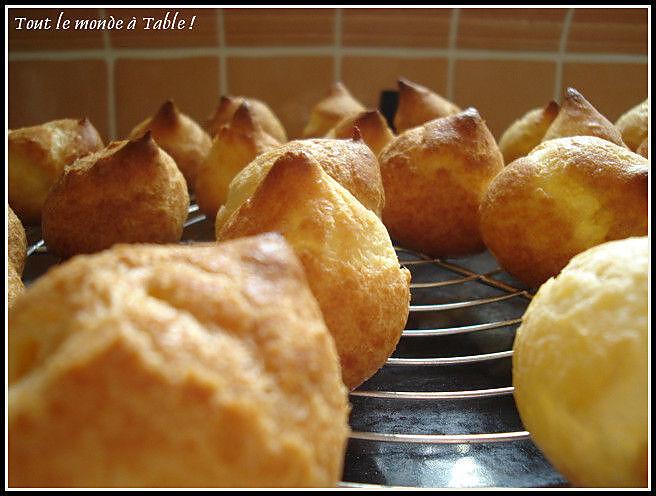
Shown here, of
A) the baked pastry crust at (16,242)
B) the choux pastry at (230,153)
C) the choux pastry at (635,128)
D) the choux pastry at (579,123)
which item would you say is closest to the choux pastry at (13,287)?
the baked pastry crust at (16,242)

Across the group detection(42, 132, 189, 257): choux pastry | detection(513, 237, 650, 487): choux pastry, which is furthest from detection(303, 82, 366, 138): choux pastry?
detection(513, 237, 650, 487): choux pastry

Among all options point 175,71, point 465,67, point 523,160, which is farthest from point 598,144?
point 175,71

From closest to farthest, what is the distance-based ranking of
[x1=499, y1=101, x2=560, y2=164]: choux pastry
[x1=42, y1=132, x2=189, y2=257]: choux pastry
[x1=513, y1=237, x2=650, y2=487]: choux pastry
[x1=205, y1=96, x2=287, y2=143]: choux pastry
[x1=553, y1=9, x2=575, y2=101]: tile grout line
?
[x1=513, y1=237, x2=650, y2=487]: choux pastry → [x1=42, y1=132, x2=189, y2=257]: choux pastry → [x1=499, y1=101, x2=560, y2=164]: choux pastry → [x1=205, y1=96, x2=287, y2=143]: choux pastry → [x1=553, y1=9, x2=575, y2=101]: tile grout line

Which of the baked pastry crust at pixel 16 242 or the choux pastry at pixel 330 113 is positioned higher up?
the choux pastry at pixel 330 113

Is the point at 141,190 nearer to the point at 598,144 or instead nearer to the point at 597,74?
the point at 598,144

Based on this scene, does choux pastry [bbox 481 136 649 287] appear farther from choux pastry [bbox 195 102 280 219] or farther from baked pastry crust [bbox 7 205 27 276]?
baked pastry crust [bbox 7 205 27 276]

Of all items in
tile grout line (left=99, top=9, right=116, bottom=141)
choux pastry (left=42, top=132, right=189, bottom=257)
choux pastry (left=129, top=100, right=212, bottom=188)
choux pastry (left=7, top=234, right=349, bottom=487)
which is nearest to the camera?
choux pastry (left=7, top=234, right=349, bottom=487)

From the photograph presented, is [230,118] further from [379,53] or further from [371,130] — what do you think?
[379,53]

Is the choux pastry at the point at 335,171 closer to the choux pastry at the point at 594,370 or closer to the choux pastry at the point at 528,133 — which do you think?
the choux pastry at the point at 594,370
